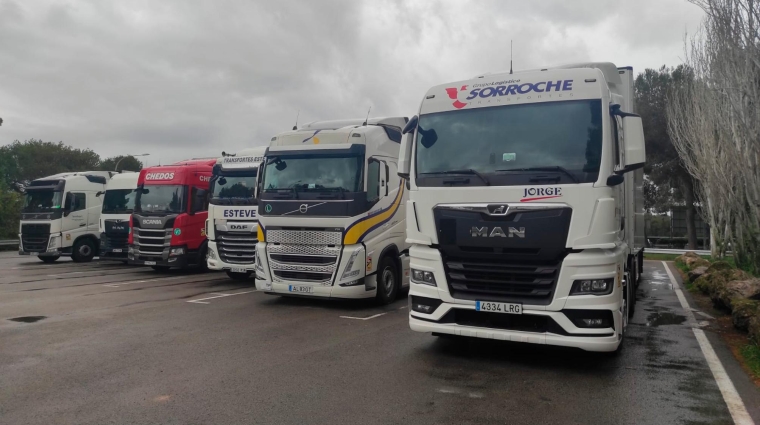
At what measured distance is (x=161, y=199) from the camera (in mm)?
15406

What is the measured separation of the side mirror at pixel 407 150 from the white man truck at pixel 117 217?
44.5 ft

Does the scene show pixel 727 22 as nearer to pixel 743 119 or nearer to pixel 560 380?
pixel 743 119

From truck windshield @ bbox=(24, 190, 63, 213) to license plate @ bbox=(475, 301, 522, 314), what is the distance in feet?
58.9

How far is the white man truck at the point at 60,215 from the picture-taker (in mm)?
19297

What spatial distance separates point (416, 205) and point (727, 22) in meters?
7.27

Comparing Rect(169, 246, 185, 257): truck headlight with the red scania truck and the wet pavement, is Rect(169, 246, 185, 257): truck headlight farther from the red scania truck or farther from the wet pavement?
the wet pavement

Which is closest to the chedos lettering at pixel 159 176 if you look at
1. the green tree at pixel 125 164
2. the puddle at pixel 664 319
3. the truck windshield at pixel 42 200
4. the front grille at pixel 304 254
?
the truck windshield at pixel 42 200

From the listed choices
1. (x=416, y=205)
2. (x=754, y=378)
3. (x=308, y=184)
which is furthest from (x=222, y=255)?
(x=754, y=378)

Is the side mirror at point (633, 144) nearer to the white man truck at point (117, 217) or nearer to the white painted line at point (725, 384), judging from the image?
the white painted line at point (725, 384)

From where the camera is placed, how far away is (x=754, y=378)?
19.4 feet

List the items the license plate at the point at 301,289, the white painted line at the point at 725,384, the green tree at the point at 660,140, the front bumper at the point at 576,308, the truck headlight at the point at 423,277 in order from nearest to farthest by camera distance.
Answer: the white painted line at the point at 725,384 < the front bumper at the point at 576,308 < the truck headlight at the point at 423,277 < the license plate at the point at 301,289 < the green tree at the point at 660,140

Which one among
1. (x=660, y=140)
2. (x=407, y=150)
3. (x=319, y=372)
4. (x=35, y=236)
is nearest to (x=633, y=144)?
(x=407, y=150)

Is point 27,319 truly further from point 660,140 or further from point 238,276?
point 660,140

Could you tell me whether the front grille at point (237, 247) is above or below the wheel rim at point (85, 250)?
above
